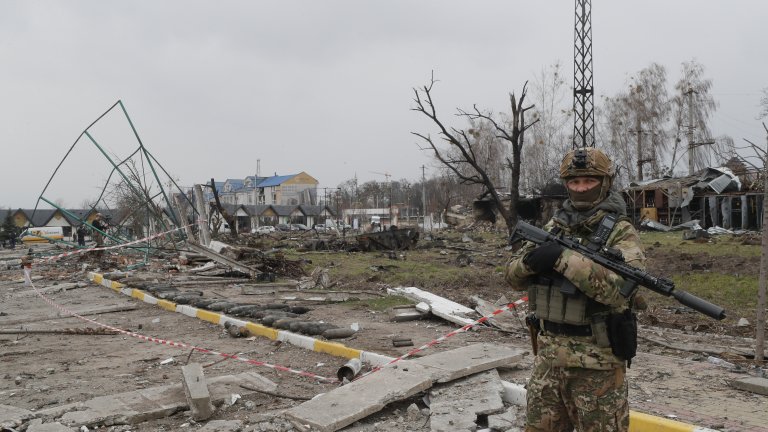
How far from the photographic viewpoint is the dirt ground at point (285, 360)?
451 centimetres

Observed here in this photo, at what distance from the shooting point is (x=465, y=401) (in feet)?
14.8

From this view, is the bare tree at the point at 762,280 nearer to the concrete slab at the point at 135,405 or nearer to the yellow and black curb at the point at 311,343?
the yellow and black curb at the point at 311,343

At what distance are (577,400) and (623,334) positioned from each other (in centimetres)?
39

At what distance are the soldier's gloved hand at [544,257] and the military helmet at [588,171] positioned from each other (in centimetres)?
36

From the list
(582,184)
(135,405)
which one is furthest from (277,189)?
(582,184)

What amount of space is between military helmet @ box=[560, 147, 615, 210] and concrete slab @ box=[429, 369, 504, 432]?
1902mm

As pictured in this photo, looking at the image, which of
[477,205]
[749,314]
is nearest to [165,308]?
[749,314]

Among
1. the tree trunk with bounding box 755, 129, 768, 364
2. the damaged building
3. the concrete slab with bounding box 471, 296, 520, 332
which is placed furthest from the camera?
the damaged building

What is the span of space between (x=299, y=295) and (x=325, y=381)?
612cm

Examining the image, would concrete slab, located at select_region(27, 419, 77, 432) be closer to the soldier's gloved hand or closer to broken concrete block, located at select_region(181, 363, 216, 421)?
broken concrete block, located at select_region(181, 363, 216, 421)

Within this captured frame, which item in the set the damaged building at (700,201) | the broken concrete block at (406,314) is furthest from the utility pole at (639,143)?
the broken concrete block at (406,314)

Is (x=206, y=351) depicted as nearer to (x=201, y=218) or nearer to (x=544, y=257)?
(x=544, y=257)

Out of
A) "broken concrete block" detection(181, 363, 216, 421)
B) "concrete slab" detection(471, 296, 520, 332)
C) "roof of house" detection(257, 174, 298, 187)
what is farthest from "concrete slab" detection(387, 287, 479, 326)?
"roof of house" detection(257, 174, 298, 187)

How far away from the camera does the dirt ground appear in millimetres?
4512
